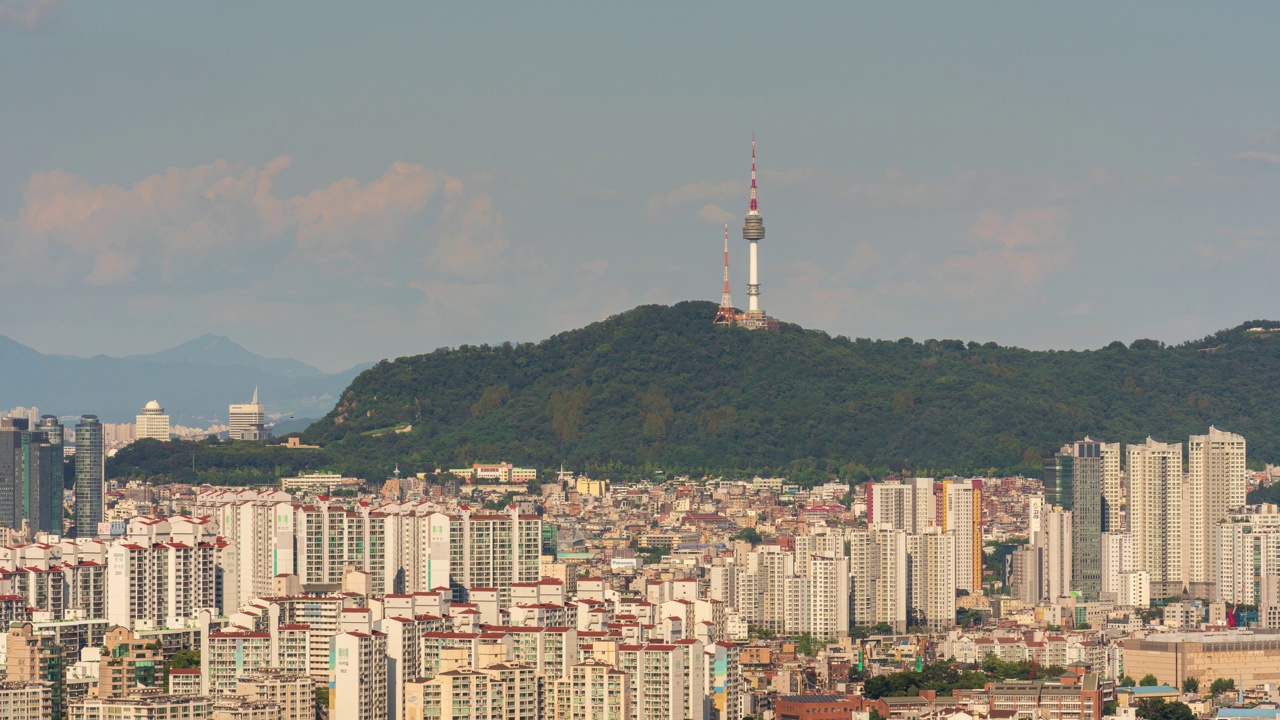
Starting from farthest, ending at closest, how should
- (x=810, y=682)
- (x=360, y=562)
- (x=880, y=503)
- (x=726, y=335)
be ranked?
(x=726, y=335)
(x=880, y=503)
(x=360, y=562)
(x=810, y=682)

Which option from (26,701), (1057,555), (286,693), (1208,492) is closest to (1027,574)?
(1057,555)

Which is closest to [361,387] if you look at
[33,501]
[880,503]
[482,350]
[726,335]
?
[482,350]

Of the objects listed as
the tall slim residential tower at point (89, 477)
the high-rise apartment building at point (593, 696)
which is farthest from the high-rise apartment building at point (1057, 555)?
the high-rise apartment building at point (593, 696)

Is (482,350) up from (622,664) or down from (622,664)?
up

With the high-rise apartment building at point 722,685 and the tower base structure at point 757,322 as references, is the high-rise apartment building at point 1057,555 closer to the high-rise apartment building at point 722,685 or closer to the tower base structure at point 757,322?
the high-rise apartment building at point 722,685

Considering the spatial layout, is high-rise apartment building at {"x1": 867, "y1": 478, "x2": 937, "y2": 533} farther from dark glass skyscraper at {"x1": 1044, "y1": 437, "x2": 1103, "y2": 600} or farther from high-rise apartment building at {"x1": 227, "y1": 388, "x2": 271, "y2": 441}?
high-rise apartment building at {"x1": 227, "y1": 388, "x2": 271, "y2": 441}

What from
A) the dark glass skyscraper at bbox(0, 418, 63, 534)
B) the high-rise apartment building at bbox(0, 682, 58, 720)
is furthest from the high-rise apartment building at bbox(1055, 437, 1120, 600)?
the high-rise apartment building at bbox(0, 682, 58, 720)

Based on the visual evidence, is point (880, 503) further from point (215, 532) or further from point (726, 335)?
point (726, 335)
